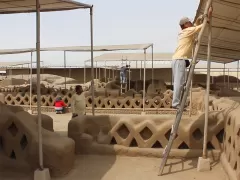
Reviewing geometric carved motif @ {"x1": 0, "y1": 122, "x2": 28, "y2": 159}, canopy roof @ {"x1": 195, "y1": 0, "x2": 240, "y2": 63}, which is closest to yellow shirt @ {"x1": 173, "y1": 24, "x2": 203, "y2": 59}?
canopy roof @ {"x1": 195, "y1": 0, "x2": 240, "y2": 63}

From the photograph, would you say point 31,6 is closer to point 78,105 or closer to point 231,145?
point 78,105

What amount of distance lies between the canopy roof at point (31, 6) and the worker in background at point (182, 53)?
2064mm

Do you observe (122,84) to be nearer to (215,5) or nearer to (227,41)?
(227,41)

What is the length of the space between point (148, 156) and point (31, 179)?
192 centimetres

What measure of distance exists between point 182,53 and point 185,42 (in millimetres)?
160

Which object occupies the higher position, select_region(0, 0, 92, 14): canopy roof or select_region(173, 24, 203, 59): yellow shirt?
select_region(0, 0, 92, 14): canopy roof

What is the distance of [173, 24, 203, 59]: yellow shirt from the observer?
4.89 meters

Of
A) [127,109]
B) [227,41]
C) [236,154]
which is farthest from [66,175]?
[127,109]

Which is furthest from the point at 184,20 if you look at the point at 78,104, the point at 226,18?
the point at 78,104

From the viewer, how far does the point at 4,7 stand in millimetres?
6809

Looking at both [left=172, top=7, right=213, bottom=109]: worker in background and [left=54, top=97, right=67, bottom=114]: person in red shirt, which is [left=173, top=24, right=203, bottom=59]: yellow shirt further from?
[left=54, top=97, right=67, bottom=114]: person in red shirt

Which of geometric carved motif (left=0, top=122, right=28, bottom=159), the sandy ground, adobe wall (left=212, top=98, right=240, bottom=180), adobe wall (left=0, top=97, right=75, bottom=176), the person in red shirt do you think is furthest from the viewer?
the person in red shirt

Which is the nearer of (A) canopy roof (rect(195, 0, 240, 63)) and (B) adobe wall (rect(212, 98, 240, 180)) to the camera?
(B) adobe wall (rect(212, 98, 240, 180))

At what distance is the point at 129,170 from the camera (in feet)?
17.1
